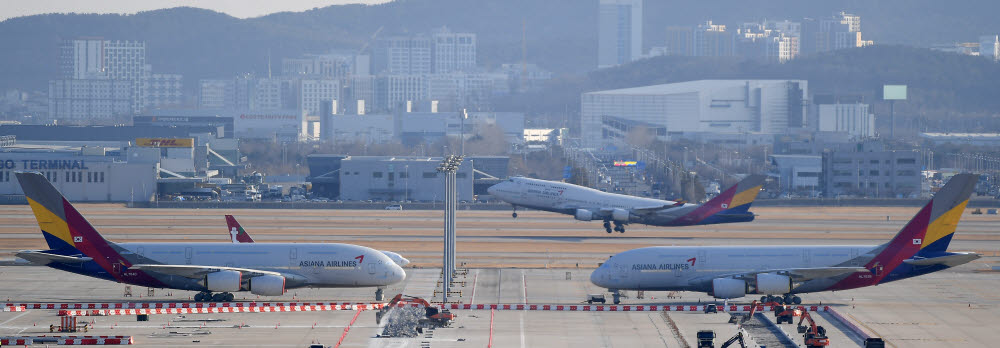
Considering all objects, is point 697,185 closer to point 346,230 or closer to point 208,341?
point 346,230

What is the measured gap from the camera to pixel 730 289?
5850 cm

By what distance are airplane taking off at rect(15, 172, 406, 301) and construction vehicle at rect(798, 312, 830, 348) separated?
19.3 metres

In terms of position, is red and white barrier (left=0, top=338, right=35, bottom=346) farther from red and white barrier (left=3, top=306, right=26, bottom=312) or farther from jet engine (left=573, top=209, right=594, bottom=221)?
jet engine (left=573, top=209, right=594, bottom=221)

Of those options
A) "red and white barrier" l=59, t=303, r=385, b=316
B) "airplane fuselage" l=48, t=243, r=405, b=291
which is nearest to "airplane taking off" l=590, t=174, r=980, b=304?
"airplane fuselage" l=48, t=243, r=405, b=291

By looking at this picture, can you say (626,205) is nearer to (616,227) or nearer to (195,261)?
(616,227)

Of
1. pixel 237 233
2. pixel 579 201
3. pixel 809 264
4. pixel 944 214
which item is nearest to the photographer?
pixel 944 214

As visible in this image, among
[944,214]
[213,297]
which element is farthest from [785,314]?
[213,297]

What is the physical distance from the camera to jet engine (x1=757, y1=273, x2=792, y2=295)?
2301 inches

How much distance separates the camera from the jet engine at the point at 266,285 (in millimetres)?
58312

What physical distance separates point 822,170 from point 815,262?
109656mm

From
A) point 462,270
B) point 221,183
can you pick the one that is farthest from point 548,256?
point 221,183

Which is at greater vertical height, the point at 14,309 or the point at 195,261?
the point at 195,261

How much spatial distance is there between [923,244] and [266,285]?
29094 mm

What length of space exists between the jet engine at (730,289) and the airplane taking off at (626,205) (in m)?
36.3
